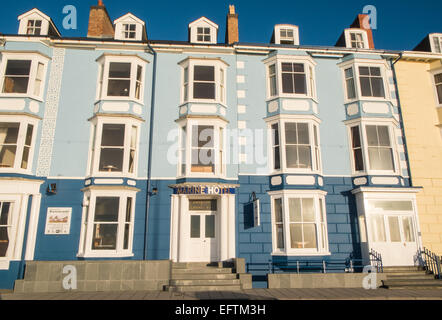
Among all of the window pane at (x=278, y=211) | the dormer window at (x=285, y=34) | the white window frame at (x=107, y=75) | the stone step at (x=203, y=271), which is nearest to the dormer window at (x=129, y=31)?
the white window frame at (x=107, y=75)

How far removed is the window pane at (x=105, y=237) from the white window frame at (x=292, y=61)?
31.2ft

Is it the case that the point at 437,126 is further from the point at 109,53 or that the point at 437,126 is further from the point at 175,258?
the point at 109,53

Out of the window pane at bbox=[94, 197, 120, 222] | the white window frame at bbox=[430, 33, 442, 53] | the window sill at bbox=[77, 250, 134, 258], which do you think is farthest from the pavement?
the white window frame at bbox=[430, 33, 442, 53]

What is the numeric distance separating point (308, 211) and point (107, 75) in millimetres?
11423

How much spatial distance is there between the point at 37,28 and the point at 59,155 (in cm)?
762

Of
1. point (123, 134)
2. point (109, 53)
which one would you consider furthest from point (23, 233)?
point (109, 53)

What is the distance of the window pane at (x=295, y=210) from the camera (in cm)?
1322

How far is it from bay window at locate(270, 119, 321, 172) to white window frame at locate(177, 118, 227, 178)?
7.87 ft

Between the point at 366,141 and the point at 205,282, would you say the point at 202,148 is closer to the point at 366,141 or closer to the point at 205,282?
the point at 205,282

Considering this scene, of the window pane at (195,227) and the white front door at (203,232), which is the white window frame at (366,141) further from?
the window pane at (195,227)

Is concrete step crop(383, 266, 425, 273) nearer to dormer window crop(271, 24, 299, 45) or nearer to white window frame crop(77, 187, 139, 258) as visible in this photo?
white window frame crop(77, 187, 139, 258)

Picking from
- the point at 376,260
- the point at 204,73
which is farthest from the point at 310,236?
the point at 204,73

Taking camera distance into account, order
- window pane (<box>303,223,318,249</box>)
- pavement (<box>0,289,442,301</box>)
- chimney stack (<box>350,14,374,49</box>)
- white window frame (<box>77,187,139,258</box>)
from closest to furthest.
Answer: pavement (<box>0,289,442,301</box>) < white window frame (<box>77,187,139,258</box>) < window pane (<box>303,223,318,249</box>) < chimney stack (<box>350,14,374,49</box>)

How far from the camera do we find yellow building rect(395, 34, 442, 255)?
1370 cm
